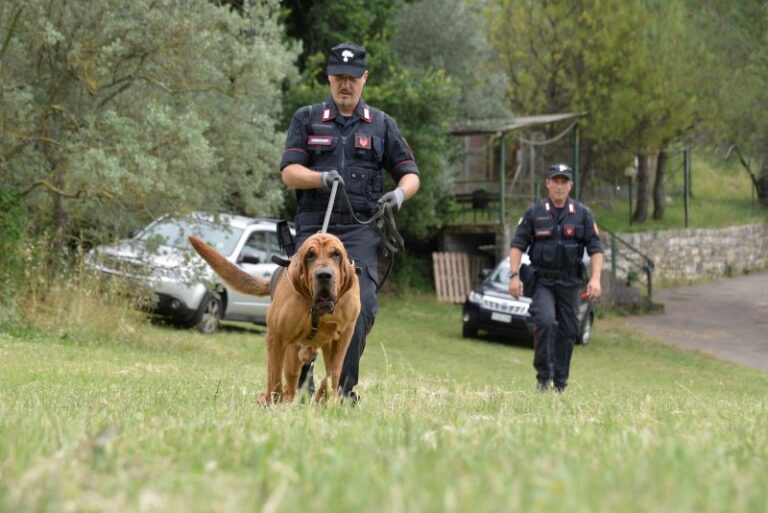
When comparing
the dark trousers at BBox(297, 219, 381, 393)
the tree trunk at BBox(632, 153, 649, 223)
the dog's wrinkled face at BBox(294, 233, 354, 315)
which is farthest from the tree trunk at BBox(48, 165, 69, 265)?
the tree trunk at BBox(632, 153, 649, 223)

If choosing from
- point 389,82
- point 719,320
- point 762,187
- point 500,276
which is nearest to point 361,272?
point 500,276

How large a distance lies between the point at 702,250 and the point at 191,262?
26.0 metres

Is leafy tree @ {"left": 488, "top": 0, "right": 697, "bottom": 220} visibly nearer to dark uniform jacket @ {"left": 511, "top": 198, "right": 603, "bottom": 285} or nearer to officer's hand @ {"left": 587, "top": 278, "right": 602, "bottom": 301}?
dark uniform jacket @ {"left": 511, "top": 198, "right": 603, "bottom": 285}

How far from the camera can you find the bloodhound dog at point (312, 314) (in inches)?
245

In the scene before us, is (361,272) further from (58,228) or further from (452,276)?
(452,276)

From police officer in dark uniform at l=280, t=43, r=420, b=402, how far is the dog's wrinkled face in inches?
32.2

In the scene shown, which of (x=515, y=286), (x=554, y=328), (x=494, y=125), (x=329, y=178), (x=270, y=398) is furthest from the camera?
(x=494, y=125)

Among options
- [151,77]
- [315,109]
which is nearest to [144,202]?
[151,77]

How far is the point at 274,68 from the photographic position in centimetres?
1731

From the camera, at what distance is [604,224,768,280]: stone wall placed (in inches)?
1464

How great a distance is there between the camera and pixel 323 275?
612cm

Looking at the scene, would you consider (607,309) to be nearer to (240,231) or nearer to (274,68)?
(240,231)

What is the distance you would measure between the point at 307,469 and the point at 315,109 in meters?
4.60

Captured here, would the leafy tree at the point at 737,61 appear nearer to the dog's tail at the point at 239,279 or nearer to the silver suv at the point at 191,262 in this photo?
the silver suv at the point at 191,262
